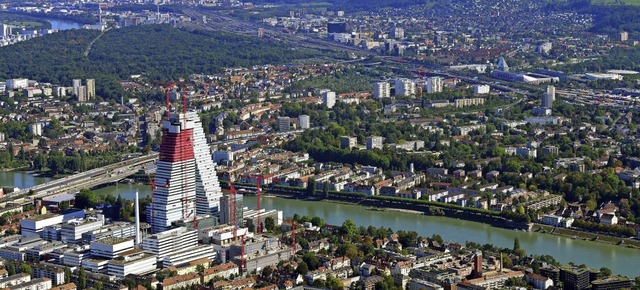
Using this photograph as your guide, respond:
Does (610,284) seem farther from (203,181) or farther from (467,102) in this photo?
(467,102)

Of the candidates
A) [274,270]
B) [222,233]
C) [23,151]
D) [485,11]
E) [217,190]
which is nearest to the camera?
[274,270]

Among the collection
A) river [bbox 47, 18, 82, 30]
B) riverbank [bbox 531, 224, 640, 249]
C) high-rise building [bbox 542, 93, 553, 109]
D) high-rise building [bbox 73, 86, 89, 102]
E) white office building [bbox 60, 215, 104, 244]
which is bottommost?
river [bbox 47, 18, 82, 30]

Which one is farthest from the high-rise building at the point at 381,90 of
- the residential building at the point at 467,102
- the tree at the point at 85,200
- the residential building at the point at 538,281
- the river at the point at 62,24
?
the river at the point at 62,24

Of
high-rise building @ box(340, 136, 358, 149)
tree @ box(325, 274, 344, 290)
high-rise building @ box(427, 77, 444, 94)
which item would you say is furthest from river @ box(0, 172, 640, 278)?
high-rise building @ box(427, 77, 444, 94)

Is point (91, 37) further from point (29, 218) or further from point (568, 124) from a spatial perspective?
point (29, 218)

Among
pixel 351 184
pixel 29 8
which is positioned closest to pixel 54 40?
pixel 29 8

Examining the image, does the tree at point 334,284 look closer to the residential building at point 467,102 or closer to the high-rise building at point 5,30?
the residential building at point 467,102

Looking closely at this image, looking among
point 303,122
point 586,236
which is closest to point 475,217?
point 586,236

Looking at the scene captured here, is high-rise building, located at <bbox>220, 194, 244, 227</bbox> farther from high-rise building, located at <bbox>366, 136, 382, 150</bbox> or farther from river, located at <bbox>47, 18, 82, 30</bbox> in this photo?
river, located at <bbox>47, 18, 82, 30</bbox>
